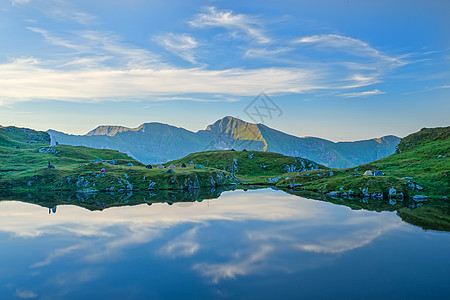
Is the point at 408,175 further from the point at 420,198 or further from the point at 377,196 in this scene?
the point at 377,196

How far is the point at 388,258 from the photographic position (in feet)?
120

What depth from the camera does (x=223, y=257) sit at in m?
37.6

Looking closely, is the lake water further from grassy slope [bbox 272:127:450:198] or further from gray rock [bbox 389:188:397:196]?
grassy slope [bbox 272:127:450:198]

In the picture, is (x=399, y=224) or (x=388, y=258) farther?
(x=399, y=224)

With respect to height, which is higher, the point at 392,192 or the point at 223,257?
the point at 392,192

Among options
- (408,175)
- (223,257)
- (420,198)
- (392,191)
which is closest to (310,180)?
(408,175)

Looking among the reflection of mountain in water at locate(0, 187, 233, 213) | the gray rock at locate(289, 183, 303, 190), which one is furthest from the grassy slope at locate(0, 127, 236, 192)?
the gray rock at locate(289, 183, 303, 190)

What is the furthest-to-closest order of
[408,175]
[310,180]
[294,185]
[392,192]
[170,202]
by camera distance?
[310,180] < [294,185] < [408,175] < [392,192] < [170,202]

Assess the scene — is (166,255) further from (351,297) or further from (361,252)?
(361,252)

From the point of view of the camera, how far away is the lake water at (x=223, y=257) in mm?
27953

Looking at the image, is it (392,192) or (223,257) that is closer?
(223,257)

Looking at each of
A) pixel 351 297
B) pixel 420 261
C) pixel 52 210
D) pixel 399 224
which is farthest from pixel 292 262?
pixel 52 210

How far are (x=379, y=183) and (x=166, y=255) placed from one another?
276 ft

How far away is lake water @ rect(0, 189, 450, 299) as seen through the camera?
27953mm
